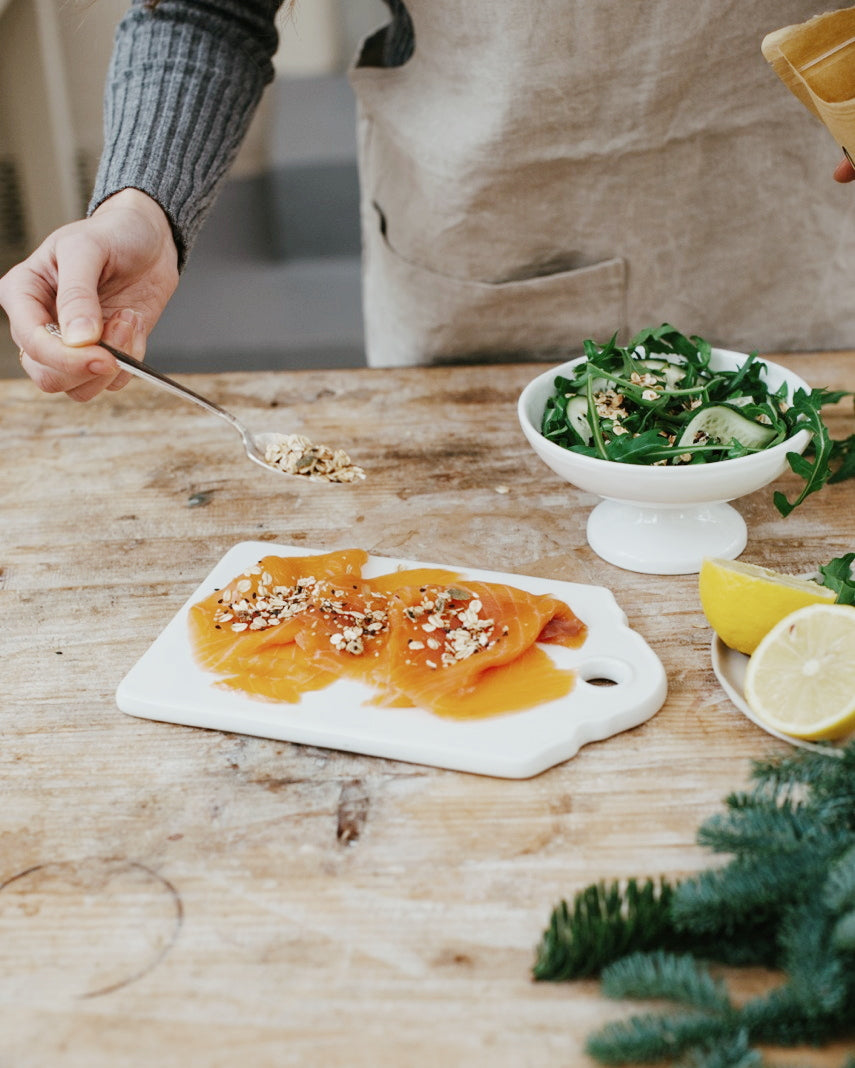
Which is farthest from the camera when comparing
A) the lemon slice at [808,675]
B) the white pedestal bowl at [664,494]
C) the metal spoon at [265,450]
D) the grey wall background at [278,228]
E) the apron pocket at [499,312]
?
the grey wall background at [278,228]

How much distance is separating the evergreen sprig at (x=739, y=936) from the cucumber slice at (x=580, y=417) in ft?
1.58

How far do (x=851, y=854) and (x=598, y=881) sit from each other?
0.21 meters

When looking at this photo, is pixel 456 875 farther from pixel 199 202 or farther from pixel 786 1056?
pixel 199 202

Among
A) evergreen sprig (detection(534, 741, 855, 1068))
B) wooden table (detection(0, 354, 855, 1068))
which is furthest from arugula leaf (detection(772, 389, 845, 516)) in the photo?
evergreen sprig (detection(534, 741, 855, 1068))

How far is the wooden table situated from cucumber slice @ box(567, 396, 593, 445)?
0.16m

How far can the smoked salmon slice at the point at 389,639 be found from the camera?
3.29 feet

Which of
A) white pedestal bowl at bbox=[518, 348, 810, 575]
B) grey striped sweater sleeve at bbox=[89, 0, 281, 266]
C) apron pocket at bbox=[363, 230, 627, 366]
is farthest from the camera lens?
→ apron pocket at bbox=[363, 230, 627, 366]

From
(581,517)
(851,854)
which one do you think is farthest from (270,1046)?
(581,517)

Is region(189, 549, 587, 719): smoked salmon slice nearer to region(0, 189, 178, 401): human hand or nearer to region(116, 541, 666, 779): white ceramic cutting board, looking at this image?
region(116, 541, 666, 779): white ceramic cutting board

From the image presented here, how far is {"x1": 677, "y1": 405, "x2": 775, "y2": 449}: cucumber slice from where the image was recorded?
115 cm

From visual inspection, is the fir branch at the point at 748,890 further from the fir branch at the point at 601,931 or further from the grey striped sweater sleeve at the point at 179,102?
the grey striped sweater sleeve at the point at 179,102

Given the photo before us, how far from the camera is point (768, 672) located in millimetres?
951

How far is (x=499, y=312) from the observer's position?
1.72 metres

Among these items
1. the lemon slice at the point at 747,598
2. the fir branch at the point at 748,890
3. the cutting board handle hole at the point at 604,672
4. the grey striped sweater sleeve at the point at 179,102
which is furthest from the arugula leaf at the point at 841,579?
the grey striped sweater sleeve at the point at 179,102
